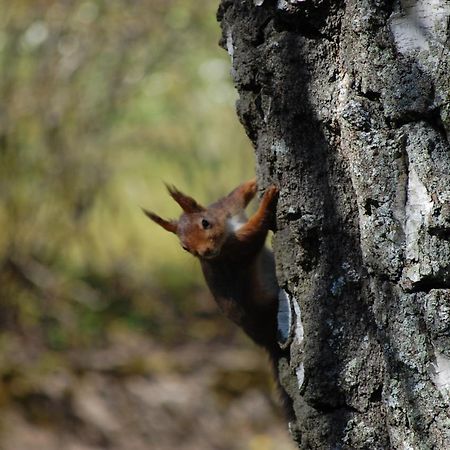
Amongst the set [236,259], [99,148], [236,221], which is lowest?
[236,259]

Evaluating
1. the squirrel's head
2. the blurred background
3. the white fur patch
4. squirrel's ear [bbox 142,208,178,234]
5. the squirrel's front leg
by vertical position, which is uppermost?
the blurred background

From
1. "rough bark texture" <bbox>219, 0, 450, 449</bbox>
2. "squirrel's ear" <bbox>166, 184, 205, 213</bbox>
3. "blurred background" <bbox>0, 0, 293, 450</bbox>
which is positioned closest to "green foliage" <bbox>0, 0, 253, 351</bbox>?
"blurred background" <bbox>0, 0, 293, 450</bbox>

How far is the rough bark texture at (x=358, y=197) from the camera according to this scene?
136cm

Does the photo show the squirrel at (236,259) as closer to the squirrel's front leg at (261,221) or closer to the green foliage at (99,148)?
the squirrel's front leg at (261,221)

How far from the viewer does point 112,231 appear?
662 centimetres

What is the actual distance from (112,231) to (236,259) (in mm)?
4347

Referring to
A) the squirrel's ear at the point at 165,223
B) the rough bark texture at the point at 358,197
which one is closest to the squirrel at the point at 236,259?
the squirrel's ear at the point at 165,223

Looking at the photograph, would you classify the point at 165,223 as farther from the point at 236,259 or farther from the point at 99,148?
the point at 99,148

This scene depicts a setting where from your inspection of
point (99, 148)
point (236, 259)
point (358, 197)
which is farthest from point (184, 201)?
point (99, 148)

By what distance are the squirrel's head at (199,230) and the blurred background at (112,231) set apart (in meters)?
2.34

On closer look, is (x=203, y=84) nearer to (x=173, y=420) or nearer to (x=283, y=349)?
(x=173, y=420)

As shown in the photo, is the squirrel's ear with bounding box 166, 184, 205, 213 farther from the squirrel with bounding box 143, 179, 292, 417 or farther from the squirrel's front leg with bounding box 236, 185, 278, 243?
the squirrel's front leg with bounding box 236, 185, 278, 243

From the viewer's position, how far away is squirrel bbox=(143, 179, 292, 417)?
219 cm

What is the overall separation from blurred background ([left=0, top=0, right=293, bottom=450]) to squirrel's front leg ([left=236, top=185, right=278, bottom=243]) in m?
2.53
